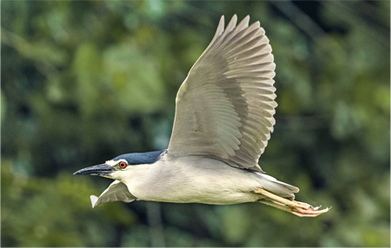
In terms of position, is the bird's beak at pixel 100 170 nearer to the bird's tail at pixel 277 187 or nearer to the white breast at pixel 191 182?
the white breast at pixel 191 182

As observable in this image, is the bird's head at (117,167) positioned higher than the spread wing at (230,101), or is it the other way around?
the spread wing at (230,101)

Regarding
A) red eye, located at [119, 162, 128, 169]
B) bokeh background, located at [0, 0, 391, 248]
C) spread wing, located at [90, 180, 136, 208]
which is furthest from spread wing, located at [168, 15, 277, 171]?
bokeh background, located at [0, 0, 391, 248]

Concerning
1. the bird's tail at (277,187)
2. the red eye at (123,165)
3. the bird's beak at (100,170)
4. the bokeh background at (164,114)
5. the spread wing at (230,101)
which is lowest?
the bokeh background at (164,114)

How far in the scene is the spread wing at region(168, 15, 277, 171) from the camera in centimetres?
138

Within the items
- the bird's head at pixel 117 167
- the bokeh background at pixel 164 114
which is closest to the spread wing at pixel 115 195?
the bird's head at pixel 117 167

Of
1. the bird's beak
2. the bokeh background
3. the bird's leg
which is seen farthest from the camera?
the bokeh background

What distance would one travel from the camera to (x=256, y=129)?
1.51 m

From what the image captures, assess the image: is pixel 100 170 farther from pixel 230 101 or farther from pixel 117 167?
pixel 230 101

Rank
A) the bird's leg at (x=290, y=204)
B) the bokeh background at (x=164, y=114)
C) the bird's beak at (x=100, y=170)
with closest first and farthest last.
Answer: the bird's beak at (x=100, y=170)
the bird's leg at (x=290, y=204)
the bokeh background at (x=164, y=114)

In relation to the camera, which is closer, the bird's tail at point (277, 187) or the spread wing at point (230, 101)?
the spread wing at point (230, 101)

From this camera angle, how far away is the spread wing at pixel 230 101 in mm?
1382

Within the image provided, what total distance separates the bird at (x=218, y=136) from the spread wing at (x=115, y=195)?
18cm

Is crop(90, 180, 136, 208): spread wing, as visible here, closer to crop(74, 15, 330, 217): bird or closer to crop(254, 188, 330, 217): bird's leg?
crop(74, 15, 330, 217): bird

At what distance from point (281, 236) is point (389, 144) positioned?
3.71 ft
